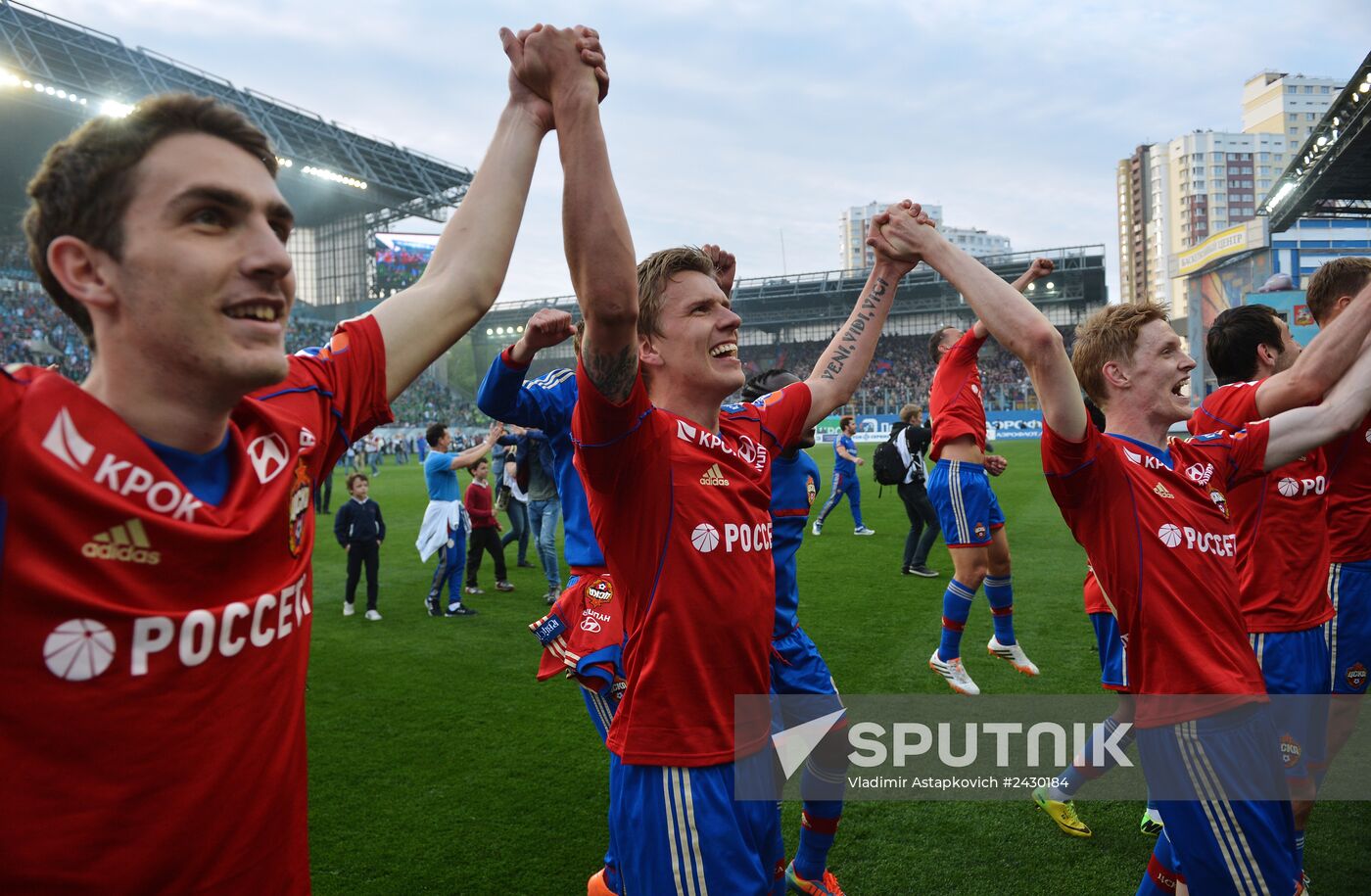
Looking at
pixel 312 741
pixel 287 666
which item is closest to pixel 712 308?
pixel 287 666

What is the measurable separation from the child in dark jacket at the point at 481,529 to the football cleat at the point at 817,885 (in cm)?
814

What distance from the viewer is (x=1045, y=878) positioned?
4.14 meters

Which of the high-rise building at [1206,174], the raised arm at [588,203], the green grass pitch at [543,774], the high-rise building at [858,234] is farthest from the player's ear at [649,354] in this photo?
the high-rise building at [858,234]

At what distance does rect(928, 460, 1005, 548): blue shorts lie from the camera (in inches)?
301

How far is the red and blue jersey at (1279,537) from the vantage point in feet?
13.0

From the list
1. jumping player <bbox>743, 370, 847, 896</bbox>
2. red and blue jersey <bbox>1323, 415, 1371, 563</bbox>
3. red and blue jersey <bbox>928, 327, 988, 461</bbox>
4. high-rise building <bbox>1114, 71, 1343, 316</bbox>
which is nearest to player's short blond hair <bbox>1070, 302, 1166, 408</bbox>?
jumping player <bbox>743, 370, 847, 896</bbox>

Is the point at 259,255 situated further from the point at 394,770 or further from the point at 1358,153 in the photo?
the point at 1358,153

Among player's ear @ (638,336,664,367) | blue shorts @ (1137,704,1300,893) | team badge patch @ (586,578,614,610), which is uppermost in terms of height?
player's ear @ (638,336,664,367)

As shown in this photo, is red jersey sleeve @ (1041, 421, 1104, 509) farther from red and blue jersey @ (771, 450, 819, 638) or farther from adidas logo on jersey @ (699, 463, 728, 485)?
red and blue jersey @ (771, 450, 819, 638)

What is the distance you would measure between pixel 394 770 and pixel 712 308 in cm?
440

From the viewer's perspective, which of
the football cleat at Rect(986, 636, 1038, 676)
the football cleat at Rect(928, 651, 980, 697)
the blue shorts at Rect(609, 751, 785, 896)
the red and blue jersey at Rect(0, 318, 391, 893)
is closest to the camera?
the red and blue jersey at Rect(0, 318, 391, 893)

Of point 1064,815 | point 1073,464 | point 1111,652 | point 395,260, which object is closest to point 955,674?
point 1064,815

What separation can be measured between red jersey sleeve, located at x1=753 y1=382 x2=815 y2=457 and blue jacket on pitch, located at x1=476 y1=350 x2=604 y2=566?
3.19ft

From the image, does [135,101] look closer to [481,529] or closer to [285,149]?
[285,149]
